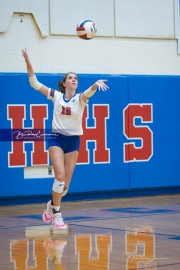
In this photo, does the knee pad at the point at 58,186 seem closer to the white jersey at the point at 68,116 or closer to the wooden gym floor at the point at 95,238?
the wooden gym floor at the point at 95,238

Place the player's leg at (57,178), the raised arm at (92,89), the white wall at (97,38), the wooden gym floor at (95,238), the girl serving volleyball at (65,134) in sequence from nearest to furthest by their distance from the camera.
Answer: the wooden gym floor at (95,238), the raised arm at (92,89), the player's leg at (57,178), the girl serving volleyball at (65,134), the white wall at (97,38)

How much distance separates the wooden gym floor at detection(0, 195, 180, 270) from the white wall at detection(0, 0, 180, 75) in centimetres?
292

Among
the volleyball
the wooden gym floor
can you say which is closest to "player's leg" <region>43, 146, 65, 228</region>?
the wooden gym floor

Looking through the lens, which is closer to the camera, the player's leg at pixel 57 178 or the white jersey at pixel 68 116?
the player's leg at pixel 57 178

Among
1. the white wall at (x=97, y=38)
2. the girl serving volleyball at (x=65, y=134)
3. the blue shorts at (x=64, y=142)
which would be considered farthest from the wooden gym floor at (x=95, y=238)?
the white wall at (x=97, y=38)

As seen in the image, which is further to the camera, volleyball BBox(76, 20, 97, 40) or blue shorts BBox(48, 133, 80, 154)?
volleyball BBox(76, 20, 97, 40)

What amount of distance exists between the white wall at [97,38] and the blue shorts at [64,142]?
3843 millimetres

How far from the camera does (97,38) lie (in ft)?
45.5

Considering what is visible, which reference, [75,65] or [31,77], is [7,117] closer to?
[75,65]

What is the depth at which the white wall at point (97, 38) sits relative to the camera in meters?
13.0

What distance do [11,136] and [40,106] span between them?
84 centimetres

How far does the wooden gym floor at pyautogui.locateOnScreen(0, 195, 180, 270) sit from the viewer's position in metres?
6.80

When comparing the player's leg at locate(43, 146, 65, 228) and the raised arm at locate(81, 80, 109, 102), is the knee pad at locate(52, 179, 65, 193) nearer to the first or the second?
the player's leg at locate(43, 146, 65, 228)

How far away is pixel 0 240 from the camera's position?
331 inches
